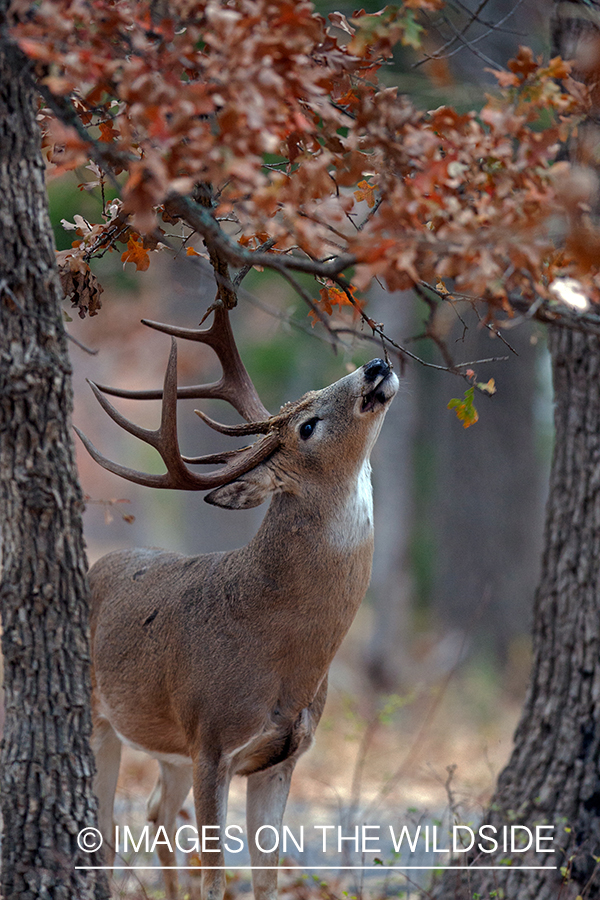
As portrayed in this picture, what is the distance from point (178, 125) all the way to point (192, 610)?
2.63 meters

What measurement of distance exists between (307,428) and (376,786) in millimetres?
5262

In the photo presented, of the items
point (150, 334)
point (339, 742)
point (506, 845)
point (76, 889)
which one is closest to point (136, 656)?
point (76, 889)

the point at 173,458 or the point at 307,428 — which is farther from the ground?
the point at 307,428

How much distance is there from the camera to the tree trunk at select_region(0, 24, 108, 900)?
3.03m

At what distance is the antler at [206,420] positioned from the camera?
395cm

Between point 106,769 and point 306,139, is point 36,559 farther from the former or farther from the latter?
point 106,769

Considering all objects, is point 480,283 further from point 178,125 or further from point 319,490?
point 319,490

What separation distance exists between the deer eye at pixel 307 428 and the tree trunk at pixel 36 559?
1.29m

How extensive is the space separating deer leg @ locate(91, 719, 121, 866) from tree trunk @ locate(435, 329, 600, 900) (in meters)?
1.72

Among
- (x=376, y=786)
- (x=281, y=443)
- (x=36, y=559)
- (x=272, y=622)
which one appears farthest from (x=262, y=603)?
(x=376, y=786)

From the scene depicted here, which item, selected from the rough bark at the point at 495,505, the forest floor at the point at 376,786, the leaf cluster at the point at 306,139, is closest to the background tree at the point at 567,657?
the forest floor at the point at 376,786

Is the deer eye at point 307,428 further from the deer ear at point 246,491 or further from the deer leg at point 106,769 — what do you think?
the deer leg at point 106,769

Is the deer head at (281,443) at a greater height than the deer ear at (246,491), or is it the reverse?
the deer head at (281,443)

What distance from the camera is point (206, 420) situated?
4.16m
